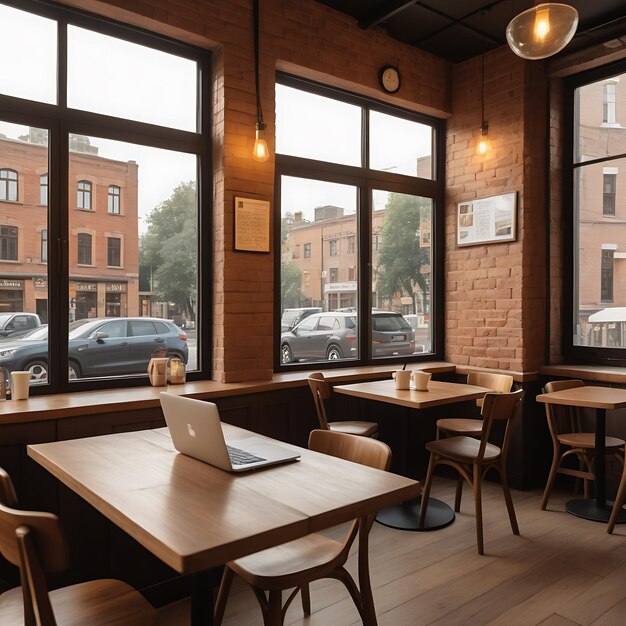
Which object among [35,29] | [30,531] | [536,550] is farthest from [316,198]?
[30,531]

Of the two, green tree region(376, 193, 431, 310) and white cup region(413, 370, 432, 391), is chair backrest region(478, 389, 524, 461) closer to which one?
white cup region(413, 370, 432, 391)

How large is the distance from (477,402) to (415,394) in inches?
27.5

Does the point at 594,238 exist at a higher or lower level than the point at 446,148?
lower

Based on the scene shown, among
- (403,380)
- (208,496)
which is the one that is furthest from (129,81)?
(208,496)

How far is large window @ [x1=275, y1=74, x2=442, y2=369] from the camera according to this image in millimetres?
4254

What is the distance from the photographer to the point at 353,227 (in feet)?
15.4

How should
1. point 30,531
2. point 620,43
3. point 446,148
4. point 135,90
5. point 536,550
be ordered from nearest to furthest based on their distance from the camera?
1. point 30,531
2. point 536,550
3. point 135,90
4. point 620,43
5. point 446,148

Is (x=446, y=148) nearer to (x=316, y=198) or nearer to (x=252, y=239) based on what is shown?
(x=316, y=198)

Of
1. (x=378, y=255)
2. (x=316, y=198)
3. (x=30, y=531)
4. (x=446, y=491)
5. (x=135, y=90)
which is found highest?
(x=135, y=90)

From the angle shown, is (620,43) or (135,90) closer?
(135,90)

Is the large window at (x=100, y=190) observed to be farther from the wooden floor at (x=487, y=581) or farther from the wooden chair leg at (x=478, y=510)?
the wooden chair leg at (x=478, y=510)

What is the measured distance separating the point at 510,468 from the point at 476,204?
7.24 feet

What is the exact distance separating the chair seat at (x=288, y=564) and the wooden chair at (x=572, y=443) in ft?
7.75

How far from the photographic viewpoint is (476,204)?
484 centimetres
